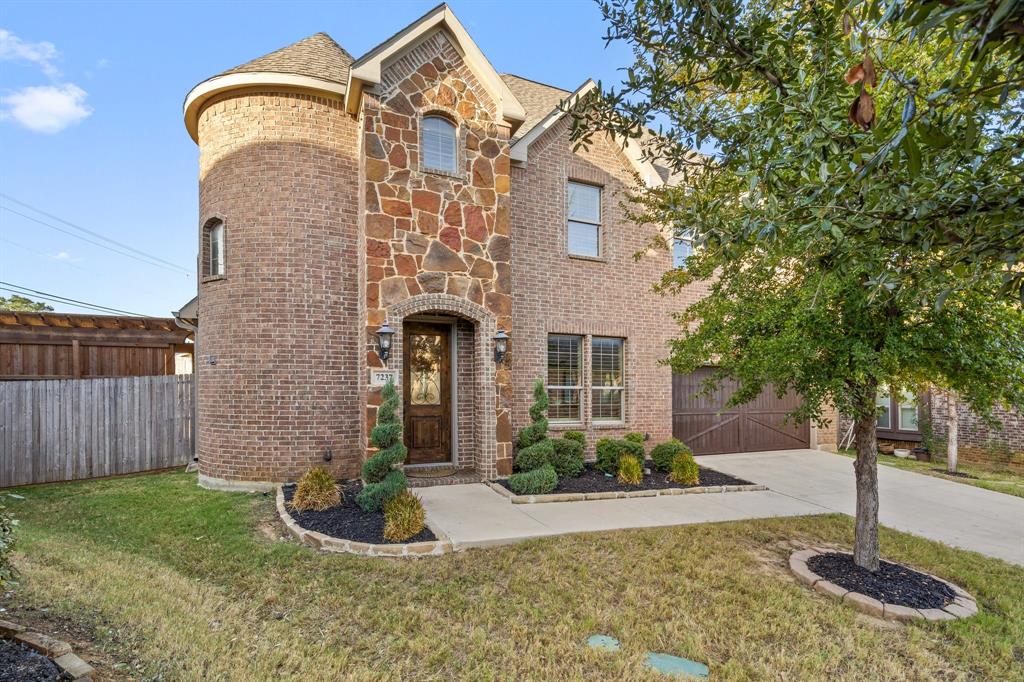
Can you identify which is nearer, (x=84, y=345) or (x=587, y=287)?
(x=84, y=345)

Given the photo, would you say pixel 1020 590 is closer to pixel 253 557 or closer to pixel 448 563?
pixel 448 563

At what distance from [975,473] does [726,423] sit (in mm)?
5394

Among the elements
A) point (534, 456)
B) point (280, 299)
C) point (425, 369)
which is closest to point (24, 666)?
point (280, 299)

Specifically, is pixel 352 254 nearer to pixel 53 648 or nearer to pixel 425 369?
pixel 425 369

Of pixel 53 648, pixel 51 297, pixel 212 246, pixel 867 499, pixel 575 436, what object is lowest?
pixel 53 648

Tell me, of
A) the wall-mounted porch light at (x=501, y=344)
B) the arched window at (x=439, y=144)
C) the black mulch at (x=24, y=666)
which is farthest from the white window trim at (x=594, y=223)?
the black mulch at (x=24, y=666)

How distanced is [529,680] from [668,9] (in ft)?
14.3

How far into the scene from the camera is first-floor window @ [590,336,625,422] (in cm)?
1092

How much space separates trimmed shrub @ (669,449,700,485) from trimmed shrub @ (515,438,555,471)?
86.3 inches

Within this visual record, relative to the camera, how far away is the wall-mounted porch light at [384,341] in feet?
25.6

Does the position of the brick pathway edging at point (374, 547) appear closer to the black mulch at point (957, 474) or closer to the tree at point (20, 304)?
the black mulch at point (957, 474)

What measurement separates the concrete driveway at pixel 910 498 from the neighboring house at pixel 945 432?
7.04 feet

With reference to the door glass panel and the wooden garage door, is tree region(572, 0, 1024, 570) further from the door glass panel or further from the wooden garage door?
the wooden garage door

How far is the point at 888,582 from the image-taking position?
193 inches
